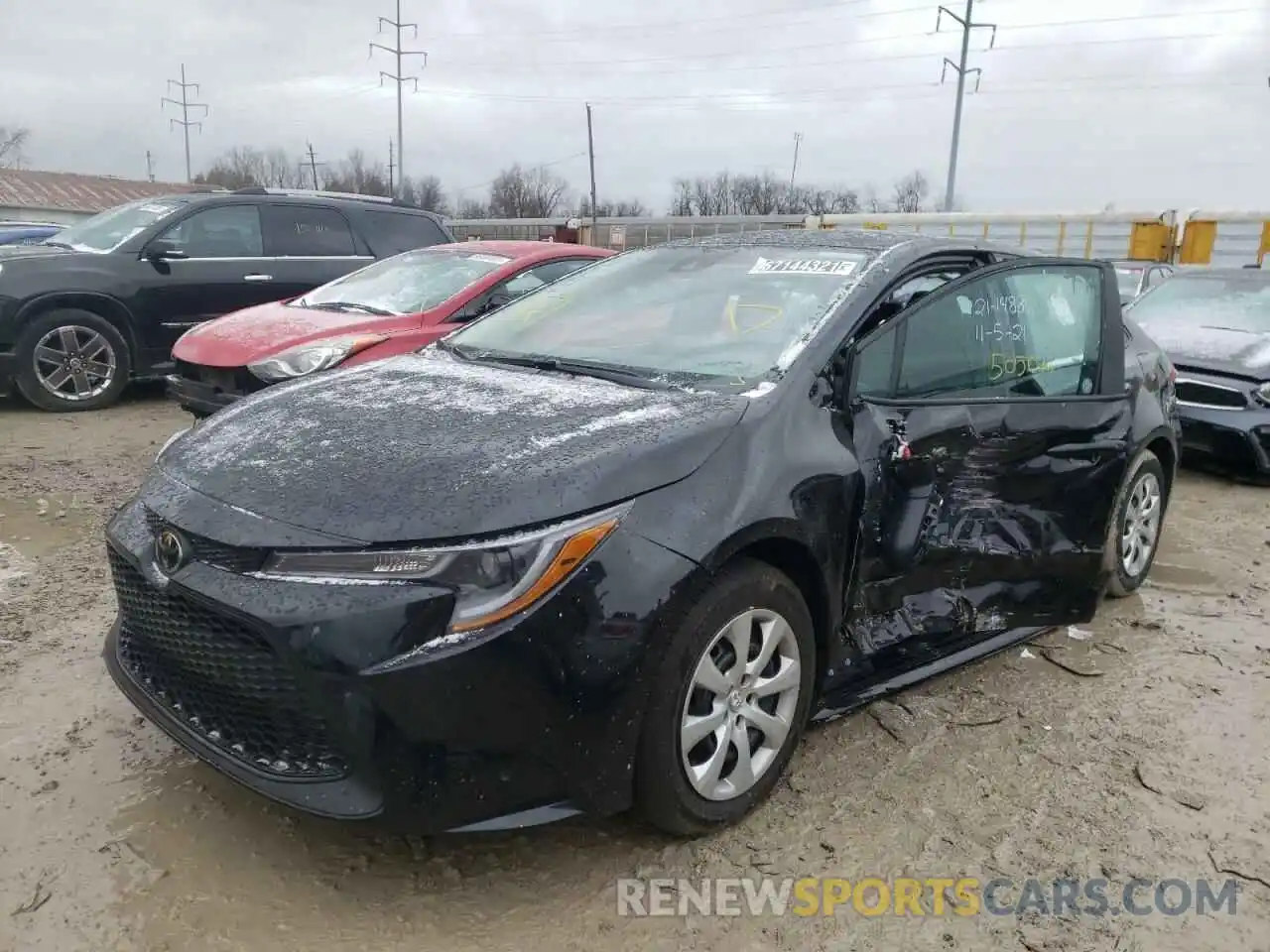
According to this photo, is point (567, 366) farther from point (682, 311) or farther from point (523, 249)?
point (523, 249)

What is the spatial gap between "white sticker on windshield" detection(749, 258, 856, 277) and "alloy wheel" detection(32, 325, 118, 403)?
6.07m

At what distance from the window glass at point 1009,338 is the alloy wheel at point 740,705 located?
937 millimetres

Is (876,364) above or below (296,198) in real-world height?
below

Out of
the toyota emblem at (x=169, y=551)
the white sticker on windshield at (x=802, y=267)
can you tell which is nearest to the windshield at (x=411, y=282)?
the white sticker on windshield at (x=802, y=267)

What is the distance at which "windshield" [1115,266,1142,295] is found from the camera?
11484 mm

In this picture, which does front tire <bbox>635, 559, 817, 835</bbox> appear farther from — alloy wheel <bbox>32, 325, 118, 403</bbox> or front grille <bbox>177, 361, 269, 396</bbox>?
alloy wheel <bbox>32, 325, 118, 403</bbox>

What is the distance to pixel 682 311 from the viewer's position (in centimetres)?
336

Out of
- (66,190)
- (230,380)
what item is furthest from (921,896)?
(66,190)

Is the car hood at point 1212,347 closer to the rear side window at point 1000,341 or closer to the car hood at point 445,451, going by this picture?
the rear side window at point 1000,341

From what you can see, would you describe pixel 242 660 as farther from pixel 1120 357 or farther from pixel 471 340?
pixel 1120 357

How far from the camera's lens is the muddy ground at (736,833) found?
2271 millimetres

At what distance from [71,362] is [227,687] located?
628cm

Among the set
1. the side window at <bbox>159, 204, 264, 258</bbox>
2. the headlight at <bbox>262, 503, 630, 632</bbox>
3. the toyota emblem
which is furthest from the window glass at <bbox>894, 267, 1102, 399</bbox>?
the side window at <bbox>159, 204, 264, 258</bbox>

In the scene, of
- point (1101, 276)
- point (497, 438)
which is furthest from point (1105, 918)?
point (1101, 276)
